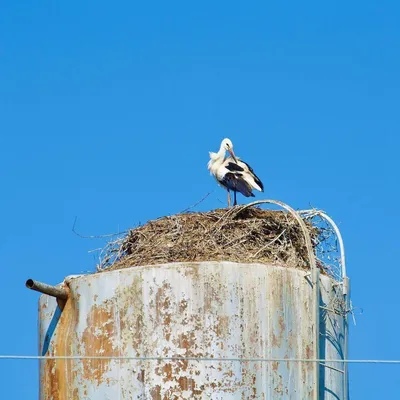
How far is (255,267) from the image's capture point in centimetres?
1008

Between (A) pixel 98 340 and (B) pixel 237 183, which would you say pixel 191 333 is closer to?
(A) pixel 98 340

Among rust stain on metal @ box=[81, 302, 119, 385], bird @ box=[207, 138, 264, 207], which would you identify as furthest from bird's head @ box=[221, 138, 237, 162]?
rust stain on metal @ box=[81, 302, 119, 385]

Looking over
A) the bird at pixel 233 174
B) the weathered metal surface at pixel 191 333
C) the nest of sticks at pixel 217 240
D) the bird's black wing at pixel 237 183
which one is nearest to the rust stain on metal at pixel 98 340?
the weathered metal surface at pixel 191 333

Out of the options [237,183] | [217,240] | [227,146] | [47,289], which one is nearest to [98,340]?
[47,289]

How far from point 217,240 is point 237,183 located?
4103mm

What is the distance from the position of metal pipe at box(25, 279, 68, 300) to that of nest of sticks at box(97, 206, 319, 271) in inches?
30.6

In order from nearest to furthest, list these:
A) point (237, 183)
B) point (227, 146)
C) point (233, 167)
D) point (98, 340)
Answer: point (98, 340), point (237, 183), point (233, 167), point (227, 146)

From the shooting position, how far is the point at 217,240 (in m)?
11.3

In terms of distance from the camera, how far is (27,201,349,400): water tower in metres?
9.73

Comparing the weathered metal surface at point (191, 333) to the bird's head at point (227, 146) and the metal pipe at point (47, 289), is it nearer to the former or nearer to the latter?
the metal pipe at point (47, 289)

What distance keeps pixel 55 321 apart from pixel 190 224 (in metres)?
2.00

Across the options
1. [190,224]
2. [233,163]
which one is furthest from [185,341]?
[233,163]

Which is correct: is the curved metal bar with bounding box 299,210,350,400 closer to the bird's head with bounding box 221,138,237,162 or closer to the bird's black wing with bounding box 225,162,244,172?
the bird's black wing with bounding box 225,162,244,172

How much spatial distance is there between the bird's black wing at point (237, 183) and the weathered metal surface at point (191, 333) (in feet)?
16.1
